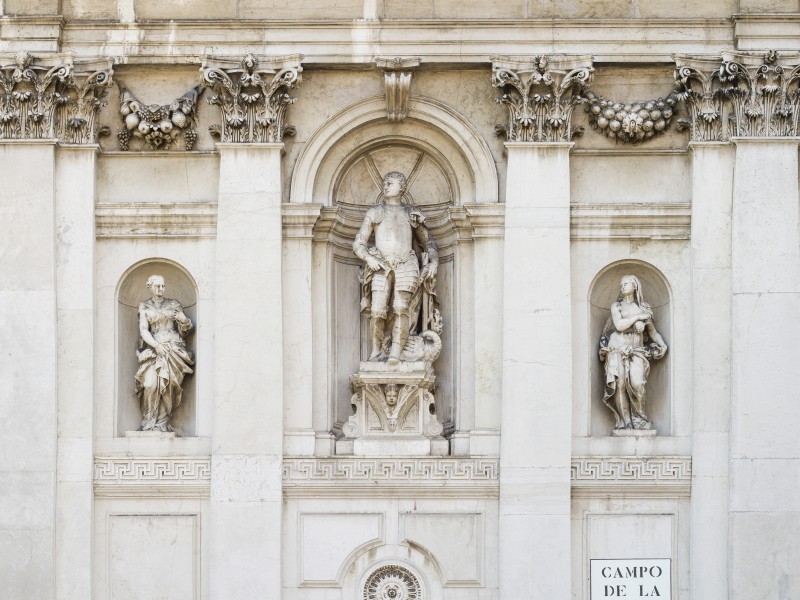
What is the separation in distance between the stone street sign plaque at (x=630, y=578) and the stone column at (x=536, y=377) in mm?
462

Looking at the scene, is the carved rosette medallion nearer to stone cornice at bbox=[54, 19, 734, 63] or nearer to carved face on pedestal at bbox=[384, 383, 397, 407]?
stone cornice at bbox=[54, 19, 734, 63]

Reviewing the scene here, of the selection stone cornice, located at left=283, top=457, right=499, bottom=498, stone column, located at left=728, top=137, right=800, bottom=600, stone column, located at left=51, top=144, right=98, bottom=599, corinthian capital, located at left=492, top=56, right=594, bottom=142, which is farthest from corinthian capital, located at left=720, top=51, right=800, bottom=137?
stone column, located at left=51, top=144, right=98, bottom=599

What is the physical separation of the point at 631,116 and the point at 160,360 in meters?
6.18

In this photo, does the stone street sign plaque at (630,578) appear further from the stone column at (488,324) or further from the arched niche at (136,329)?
the arched niche at (136,329)

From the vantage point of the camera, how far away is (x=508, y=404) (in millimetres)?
A: 24688

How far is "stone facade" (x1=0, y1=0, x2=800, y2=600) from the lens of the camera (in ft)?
80.6

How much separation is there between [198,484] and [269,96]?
458 centimetres

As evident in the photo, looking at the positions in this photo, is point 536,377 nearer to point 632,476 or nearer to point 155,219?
point 632,476

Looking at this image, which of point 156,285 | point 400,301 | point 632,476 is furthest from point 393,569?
point 156,285

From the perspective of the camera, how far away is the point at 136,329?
25562mm

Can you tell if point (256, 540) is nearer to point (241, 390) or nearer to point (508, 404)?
point (241, 390)

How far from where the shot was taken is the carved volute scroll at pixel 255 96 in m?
25.0

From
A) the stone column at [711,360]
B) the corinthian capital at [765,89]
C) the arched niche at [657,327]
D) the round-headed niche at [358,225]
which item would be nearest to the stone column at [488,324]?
the round-headed niche at [358,225]

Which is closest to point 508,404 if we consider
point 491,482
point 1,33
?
point 491,482
